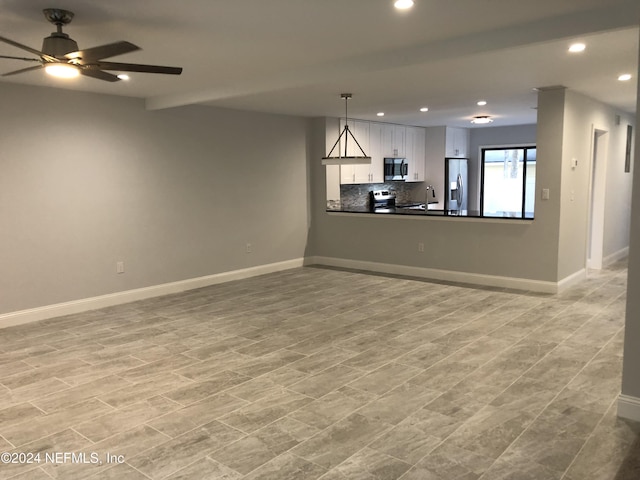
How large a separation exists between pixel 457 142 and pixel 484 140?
2.11ft

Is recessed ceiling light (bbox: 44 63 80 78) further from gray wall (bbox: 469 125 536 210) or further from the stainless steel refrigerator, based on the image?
gray wall (bbox: 469 125 536 210)

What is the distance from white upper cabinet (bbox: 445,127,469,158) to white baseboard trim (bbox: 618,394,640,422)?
7.33 metres

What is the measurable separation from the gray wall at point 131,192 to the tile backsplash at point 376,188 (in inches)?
45.2

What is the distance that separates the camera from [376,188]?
9414 millimetres

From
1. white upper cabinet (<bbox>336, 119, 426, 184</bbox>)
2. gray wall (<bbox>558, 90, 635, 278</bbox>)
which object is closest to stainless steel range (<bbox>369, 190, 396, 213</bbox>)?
white upper cabinet (<bbox>336, 119, 426, 184</bbox>)

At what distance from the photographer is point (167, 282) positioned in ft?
20.9

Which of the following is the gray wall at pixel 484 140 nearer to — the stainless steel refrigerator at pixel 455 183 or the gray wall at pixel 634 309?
the stainless steel refrigerator at pixel 455 183

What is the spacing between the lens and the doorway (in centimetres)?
711

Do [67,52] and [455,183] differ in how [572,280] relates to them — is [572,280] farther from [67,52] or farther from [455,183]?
[67,52]

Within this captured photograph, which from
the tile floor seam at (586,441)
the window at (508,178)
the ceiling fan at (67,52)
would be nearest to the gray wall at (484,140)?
the window at (508,178)

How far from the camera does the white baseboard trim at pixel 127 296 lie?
16.8 ft

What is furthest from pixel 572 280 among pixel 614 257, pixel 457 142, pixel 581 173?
pixel 457 142

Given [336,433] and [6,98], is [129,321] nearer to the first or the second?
Result: [6,98]

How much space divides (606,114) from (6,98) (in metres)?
7.35
